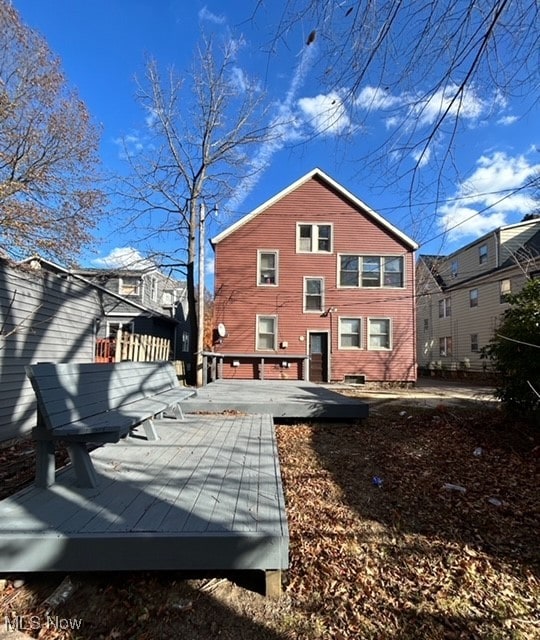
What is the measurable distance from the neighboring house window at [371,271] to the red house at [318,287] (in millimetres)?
42

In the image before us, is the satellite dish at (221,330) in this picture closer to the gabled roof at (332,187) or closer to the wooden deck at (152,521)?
the gabled roof at (332,187)

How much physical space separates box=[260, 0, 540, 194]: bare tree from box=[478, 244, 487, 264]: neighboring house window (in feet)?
66.7

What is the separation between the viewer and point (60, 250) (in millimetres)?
10984

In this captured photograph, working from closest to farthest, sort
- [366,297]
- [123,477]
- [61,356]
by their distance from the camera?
[123,477]
[61,356]
[366,297]

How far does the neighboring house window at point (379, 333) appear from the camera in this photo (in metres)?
15.5

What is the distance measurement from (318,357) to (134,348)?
7.82m

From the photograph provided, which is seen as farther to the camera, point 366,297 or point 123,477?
point 366,297

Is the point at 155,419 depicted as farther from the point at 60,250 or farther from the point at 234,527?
the point at 60,250

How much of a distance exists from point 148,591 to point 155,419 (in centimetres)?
325

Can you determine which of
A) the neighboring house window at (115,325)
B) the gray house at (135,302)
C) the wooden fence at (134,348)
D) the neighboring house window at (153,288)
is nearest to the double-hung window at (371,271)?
the wooden fence at (134,348)

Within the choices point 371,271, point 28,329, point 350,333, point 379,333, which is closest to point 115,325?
point 350,333

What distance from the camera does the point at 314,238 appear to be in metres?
15.7

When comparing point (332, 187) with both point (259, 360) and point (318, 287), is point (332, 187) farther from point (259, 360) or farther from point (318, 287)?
point (259, 360)

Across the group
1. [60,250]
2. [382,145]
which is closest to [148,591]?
[382,145]
